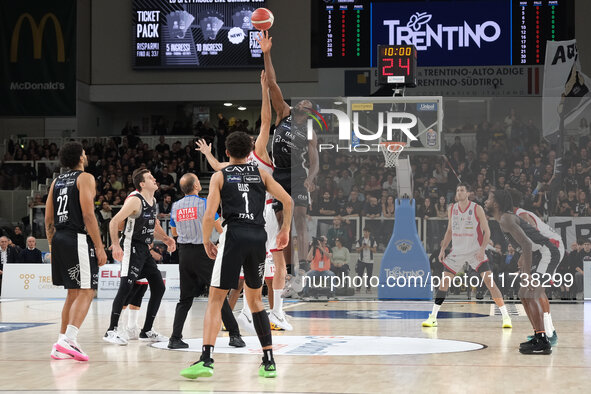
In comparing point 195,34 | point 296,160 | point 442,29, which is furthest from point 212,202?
point 195,34

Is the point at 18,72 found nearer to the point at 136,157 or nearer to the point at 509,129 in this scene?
the point at 136,157

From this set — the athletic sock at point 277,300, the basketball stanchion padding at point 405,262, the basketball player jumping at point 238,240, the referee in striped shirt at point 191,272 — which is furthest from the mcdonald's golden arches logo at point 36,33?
the basketball player jumping at point 238,240

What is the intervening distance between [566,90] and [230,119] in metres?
14.9

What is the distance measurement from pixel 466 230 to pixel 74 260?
5.91m

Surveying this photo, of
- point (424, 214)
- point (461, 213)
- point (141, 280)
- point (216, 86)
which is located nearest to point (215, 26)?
point (216, 86)

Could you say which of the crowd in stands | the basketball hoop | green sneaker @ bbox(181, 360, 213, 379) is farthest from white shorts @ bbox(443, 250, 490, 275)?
green sneaker @ bbox(181, 360, 213, 379)

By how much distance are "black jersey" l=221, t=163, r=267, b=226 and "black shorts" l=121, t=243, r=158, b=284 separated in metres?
2.57

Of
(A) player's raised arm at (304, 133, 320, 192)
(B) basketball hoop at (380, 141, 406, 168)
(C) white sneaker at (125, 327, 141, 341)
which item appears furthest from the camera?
(B) basketball hoop at (380, 141, 406, 168)

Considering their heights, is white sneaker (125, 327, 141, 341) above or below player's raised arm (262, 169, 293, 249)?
below

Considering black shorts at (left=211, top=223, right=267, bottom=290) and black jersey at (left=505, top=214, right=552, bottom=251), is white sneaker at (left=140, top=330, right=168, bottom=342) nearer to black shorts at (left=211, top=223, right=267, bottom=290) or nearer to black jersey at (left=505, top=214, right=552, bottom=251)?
black shorts at (left=211, top=223, right=267, bottom=290)

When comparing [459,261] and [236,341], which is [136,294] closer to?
[236,341]

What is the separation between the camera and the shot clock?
1489 centimetres

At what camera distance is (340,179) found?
1487 cm

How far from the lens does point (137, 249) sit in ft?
29.6
